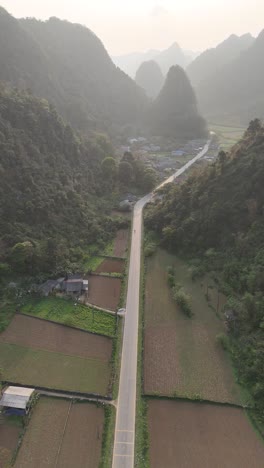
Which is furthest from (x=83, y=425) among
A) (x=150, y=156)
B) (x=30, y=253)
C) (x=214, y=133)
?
(x=214, y=133)

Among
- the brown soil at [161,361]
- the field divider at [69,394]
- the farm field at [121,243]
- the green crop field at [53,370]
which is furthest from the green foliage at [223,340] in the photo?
the farm field at [121,243]

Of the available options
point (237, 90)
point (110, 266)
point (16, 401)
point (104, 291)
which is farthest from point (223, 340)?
point (237, 90)

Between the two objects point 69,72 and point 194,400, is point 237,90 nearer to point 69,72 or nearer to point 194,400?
point 69,72

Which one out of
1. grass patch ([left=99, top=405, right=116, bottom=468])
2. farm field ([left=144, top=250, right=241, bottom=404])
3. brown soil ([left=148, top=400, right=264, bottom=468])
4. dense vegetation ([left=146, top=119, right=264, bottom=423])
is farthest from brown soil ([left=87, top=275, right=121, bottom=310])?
brown soil ([left=148, top=400, right=264, bottom=468])

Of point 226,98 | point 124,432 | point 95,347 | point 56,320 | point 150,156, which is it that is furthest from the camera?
point 226,98

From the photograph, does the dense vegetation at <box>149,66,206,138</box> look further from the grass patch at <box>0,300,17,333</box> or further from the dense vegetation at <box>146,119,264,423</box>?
the grass patch at <box>0,300,17,333</box>

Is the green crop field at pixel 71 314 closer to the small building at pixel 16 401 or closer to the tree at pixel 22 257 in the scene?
the tree at pixel 22 257

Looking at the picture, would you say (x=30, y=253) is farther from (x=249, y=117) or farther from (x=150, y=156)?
(x=249, y=117)
